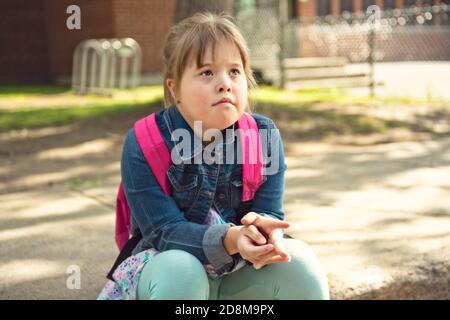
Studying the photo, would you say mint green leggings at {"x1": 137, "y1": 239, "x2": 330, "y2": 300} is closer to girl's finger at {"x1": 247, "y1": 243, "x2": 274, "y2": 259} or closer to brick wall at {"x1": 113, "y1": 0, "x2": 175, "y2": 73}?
girl's finger at {"x1": 247, "y1": 243, "x2": 274, "y2": 259}

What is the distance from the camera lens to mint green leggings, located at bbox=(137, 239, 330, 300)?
1693 mm

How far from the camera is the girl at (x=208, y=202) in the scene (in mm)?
1785

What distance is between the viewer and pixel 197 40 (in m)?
1.91

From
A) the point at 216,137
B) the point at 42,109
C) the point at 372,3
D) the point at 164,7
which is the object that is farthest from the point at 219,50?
the point at 372,3

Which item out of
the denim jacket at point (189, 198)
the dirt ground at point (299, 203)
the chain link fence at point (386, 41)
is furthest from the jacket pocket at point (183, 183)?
the chain link fence at point (386, 41)

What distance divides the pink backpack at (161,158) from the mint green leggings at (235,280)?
21cm

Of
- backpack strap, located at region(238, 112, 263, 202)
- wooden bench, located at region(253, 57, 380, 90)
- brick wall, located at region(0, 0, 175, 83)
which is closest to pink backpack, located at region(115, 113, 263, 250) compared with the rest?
backpack strap, located at region(238, 112, 263, 202)

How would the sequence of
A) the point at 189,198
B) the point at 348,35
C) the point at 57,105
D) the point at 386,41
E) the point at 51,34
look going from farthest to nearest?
the point at 386,41
the point at 348,35
the point at 51,34
the point at 57,105
the point at 189,198

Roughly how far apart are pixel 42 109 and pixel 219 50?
21.8 ft

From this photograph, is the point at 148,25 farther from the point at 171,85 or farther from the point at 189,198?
the point at 189,198

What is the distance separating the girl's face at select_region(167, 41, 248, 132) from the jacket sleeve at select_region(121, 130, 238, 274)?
0.21 meters

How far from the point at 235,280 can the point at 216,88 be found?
1.81 feet

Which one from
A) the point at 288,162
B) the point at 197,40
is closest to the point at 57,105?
the point at 288,162
